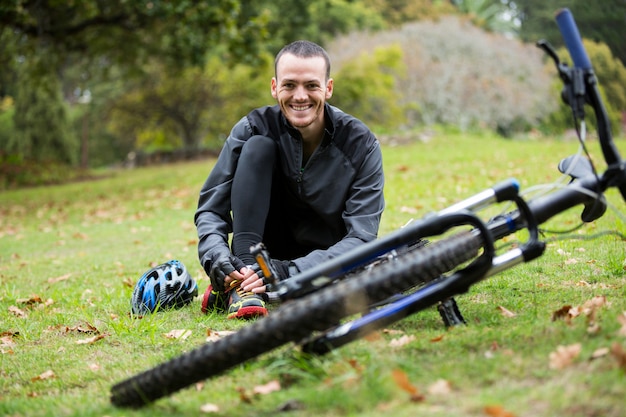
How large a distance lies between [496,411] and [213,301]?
2172 millimetres

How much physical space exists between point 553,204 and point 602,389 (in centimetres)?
75

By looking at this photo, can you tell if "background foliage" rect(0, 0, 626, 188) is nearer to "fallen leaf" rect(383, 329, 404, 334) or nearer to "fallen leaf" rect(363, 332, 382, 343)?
"fallen leaf" rect(383, 329, 404, 334)

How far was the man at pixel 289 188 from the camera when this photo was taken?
3.28 metres

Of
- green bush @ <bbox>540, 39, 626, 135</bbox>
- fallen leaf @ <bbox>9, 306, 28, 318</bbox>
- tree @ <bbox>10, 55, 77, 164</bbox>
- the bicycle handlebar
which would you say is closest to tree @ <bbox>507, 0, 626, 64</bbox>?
green bush @ <bbox>540, 39, 626, 135</bbox>

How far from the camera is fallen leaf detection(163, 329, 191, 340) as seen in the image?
3.18 m

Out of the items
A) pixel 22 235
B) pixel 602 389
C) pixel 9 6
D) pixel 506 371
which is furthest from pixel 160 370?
pixel 9 6

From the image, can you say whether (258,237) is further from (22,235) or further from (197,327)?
(22,235)

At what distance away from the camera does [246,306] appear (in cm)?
324

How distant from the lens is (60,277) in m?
5.62

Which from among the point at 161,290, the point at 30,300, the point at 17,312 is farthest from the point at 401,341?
the point at 30,300

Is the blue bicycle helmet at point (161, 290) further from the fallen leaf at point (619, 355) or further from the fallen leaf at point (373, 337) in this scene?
the fallen leaf at point (619, 355)

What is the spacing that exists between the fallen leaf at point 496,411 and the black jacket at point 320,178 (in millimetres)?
1650

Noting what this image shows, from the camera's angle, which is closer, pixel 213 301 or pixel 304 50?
pixel 304 50

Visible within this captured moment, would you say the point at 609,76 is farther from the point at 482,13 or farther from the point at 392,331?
the point at 482,13
